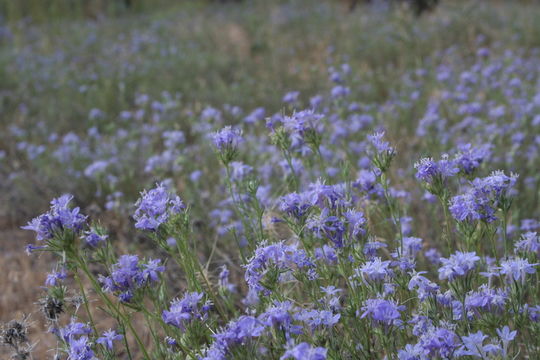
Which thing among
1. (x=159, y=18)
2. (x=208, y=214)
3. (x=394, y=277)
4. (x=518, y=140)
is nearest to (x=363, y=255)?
(x=394, y=277)

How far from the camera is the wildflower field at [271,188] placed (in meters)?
1.74

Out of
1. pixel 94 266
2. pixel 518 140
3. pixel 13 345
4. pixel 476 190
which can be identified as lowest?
pixel 94 266

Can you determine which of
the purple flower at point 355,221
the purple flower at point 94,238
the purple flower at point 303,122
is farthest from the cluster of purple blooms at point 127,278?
the purple flower at point 303,122

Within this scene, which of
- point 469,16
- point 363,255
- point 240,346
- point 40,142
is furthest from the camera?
point 469,16

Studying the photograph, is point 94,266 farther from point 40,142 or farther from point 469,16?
point 469,16

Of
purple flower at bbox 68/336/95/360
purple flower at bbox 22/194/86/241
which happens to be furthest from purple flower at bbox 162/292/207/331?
purple flower at bbox 22/194/86/241

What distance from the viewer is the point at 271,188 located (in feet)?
12.3

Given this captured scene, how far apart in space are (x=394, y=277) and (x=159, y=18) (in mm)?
10556

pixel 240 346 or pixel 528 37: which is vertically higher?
pixel 240 346

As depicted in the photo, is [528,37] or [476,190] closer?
[476,190]

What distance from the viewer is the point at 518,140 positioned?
3725mm

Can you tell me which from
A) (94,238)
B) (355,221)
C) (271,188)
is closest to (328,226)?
(355,221)

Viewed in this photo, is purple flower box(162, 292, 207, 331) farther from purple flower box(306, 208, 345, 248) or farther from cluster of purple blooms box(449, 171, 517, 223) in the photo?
cluster of purple blooms box(449, 171, 517, 223)

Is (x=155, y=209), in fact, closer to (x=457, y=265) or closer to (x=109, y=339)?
(x=109, y=339)
